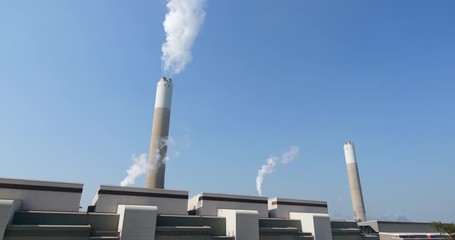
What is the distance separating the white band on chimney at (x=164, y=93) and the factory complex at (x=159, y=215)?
0.19 meters

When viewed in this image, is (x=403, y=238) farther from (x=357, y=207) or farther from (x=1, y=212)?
(x=1, y=212)

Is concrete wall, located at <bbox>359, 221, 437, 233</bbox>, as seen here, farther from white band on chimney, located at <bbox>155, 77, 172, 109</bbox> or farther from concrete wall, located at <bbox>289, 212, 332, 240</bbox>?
white band on chimney, located at <bbox>155, 77, 172, 109</bbox>

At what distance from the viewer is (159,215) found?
34344 millimetres

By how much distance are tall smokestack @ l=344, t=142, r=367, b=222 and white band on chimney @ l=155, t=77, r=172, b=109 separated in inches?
2013

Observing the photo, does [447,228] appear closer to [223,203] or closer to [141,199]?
[223,203]

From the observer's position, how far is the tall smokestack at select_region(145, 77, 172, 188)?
4634 centimetres

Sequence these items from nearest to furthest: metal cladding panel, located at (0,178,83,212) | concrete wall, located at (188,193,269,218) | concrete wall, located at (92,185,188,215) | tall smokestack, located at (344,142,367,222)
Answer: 1. metal cladding panel, located at (0,178,83,212)
2. concrete wall, located at (92,185,188,215)
3. concrete wall, located at (188,193,269,218)
4. tall smokestack, located at (344,142,367,222)

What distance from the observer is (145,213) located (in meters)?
31.5

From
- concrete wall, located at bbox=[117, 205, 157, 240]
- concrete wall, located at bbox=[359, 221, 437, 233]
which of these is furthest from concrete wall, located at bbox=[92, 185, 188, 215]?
concrete wall, located at bbox=[359, 221, 437, 233]

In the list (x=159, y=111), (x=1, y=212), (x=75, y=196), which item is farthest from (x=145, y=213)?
(x=159, y=111)

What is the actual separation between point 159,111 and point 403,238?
50564 mm

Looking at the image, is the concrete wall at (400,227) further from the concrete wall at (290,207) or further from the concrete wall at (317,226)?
the concrete wall at (317,226)

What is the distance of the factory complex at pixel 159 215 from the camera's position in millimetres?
29688

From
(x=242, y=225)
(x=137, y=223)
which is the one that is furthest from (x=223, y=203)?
(x=137, y=223)
